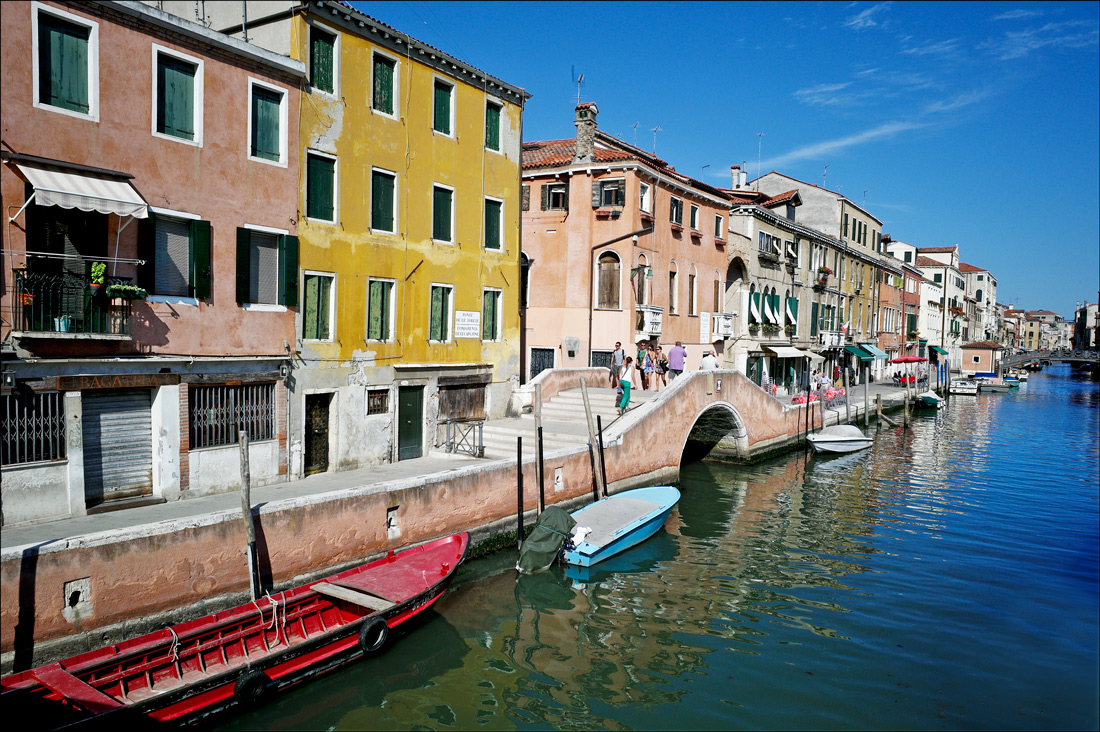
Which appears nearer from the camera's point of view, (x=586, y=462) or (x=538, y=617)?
(x=538, y=617)

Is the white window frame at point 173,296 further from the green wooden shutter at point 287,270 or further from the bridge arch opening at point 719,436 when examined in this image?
the bridge arch opening at point 719,436

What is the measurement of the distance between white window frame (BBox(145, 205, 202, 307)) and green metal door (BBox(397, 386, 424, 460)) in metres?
5.52

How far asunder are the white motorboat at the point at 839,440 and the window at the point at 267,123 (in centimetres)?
2269

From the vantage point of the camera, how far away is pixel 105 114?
38.3 ft

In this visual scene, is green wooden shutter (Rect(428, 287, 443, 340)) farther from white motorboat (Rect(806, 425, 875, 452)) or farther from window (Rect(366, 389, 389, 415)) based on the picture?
white motorboat (Rect(806, 425, 875, 452))

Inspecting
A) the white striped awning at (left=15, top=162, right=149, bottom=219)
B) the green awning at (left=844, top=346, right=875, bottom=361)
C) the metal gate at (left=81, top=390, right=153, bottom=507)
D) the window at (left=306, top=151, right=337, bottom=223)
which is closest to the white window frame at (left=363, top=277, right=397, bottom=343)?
the window at (left=306, top=151, right=337, bottom=223)

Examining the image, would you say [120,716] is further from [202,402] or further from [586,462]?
[586,462]

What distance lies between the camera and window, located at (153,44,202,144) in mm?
12414

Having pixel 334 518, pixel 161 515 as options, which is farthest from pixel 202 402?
pixel 334 518

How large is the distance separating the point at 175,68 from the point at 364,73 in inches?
172

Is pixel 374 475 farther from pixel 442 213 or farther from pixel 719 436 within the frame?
pixel 719 436

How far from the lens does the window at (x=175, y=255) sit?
1242cm

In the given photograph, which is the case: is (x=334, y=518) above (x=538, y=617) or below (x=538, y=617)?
above

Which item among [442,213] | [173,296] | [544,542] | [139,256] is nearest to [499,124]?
[442,213]
